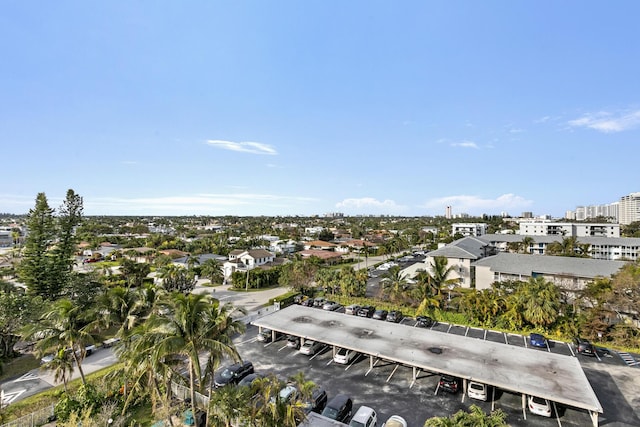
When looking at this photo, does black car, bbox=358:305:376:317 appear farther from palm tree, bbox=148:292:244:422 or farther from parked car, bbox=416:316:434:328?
palm tree, bbox=148:292:244:422

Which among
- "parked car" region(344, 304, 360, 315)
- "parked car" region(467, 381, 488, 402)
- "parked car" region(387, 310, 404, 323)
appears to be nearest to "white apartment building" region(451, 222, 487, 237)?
"parked car" region(344, 304, 360, 315)

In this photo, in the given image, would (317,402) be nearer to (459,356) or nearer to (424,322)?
(459,356)

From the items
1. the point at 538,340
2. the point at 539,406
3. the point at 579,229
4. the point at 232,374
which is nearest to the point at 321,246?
the point at 538,340

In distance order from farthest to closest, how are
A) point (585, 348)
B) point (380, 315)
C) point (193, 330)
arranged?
point (380, 315) → point (585, 348) → point (193, 330)

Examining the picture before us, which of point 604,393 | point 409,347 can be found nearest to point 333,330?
point 409,347

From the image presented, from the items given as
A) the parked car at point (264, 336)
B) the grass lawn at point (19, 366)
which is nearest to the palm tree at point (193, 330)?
the parked car at point (264, 336)

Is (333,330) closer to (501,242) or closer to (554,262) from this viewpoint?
(554,262)

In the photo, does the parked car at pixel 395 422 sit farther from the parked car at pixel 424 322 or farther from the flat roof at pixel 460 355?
the parked car at pixel 424 322
